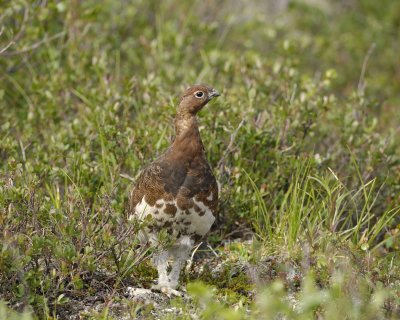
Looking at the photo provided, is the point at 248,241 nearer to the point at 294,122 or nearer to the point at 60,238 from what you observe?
the point at 294,122

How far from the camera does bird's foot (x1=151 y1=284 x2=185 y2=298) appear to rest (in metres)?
4.29

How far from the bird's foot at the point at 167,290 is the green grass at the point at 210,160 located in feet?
0.43

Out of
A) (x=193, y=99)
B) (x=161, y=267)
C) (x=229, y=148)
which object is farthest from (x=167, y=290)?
(x=229, y=148)

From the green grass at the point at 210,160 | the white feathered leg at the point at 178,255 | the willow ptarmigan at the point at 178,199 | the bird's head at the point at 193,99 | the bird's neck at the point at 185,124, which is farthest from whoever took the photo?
the bird's head at the point at 193,99

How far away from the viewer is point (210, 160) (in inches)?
212

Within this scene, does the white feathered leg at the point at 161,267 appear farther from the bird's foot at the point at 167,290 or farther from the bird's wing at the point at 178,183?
the bird's wing at the point at 178,183

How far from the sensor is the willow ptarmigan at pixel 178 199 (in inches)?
166

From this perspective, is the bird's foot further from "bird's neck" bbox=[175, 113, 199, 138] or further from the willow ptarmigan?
"bird's neck" bbox=[175, 113, 199, 138]

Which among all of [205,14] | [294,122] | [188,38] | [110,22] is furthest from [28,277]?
[205,14]

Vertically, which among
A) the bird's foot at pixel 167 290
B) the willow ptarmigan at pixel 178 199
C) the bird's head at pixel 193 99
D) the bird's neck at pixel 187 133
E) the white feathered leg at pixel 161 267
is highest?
the bird's head at pixel 193 99

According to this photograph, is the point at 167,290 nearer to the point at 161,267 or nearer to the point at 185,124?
the point at 161,267

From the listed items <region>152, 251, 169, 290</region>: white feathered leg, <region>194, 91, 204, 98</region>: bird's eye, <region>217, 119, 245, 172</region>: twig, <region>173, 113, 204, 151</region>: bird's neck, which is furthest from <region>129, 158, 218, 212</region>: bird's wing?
<region>217, 119, 245, 172</region>: twig

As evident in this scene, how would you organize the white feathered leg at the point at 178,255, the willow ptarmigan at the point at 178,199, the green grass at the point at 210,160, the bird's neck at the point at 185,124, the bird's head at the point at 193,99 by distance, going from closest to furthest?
the green grass at the point at 210,160
the willow ptarmigan at the point at 178,199
the white feathered leg at the point at 178,255
the bird's neck at the point at 185,124
the bird's head at the point at 193,99

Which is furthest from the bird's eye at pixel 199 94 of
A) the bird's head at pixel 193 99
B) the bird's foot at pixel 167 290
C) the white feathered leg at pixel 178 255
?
the bird's foot at pixel 167 290
